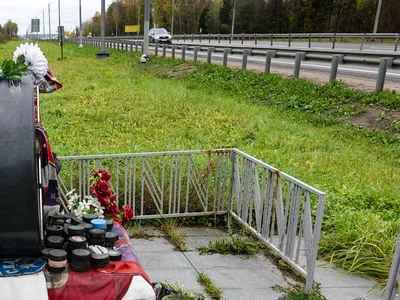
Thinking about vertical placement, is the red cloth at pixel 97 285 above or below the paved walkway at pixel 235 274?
above

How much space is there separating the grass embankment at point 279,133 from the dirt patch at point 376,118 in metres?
0.25

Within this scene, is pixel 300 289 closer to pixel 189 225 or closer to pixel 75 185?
pixel 189 225

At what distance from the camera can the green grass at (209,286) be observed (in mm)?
3879

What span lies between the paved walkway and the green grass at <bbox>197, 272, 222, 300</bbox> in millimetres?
45

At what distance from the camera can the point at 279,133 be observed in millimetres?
9312

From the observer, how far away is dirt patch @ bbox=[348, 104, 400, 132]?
958 cm

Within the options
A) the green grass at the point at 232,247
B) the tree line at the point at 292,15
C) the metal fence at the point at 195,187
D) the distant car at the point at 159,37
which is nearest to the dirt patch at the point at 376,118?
the metal fence at the point at 195,187

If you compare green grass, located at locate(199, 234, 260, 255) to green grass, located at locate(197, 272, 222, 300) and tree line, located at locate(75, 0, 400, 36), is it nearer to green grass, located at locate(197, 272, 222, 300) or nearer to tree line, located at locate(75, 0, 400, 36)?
green grass, located at locate(197, 272, 222, 300)

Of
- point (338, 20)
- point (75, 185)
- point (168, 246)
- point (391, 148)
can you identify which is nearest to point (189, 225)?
point (168, 246)

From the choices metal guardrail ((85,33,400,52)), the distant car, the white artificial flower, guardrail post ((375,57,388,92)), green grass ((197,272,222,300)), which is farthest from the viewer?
the distant car

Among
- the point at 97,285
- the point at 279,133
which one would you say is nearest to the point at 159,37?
the point at 279,133

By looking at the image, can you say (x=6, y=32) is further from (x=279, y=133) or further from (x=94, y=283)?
(x=94, y=283)

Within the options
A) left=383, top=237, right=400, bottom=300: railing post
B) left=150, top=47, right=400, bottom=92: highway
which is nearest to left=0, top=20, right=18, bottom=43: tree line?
left=150, top=47, right=400, bottom=92: highway

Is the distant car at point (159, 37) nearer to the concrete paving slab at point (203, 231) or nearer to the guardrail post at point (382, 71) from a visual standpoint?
the guardrail post at point (382, 71)
